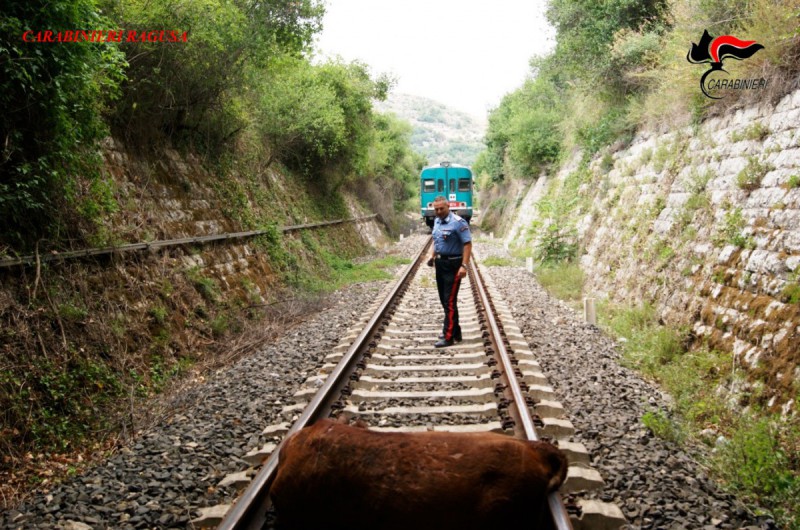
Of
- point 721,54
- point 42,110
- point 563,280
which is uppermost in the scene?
point 721,54

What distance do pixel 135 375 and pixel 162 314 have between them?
1.21 meters

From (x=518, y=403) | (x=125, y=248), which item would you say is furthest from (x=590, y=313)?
(x=125, y=248)

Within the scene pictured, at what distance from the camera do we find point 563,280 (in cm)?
1191

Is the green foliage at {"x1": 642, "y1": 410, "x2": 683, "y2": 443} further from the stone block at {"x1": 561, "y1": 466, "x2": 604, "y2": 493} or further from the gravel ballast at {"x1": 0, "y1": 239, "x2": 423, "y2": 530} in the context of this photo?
the gravel ballast at {"x1": 0, "y1": 239, "x2": 423, "y2": 530}

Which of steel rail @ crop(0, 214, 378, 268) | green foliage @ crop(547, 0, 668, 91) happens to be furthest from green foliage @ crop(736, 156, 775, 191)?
steel rail @ crop(0, 214, 378, 268)

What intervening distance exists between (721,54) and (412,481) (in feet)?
28.1

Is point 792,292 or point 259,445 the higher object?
point 792,292

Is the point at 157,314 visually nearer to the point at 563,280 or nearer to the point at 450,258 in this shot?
the point at 450,258

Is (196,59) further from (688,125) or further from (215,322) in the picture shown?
(688,125)

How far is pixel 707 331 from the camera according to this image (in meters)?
6.09

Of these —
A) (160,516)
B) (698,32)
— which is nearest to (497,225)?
(698,32)

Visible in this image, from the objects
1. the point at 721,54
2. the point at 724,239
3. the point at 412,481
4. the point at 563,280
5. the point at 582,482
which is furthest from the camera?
the point at 563,280

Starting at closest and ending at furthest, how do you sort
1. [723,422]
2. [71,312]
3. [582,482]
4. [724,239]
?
[582,482], [723,422], [71,312], [724,239]

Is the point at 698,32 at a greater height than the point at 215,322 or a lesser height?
greater
